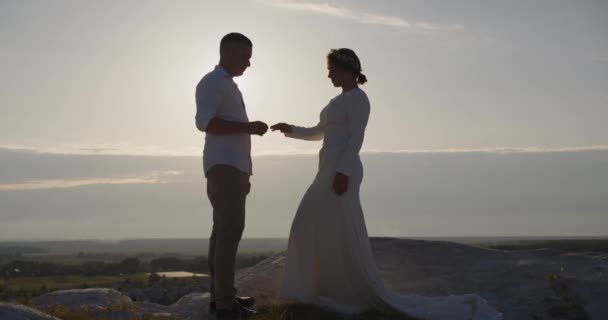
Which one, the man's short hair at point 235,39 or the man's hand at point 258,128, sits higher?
the man's short hair at point 235,39

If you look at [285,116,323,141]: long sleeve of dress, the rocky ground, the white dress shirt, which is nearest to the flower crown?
[285,116,323,141]: long sleeve of dress

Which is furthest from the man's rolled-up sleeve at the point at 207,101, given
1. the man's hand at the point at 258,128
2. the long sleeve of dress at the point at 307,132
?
the long sleeve of dress at the point at 307,132

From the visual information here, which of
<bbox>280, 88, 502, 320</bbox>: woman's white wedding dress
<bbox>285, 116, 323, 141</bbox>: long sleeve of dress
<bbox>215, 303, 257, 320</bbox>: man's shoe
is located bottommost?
<bbox>215, 303, 257, 320</bbox>: man's shoe

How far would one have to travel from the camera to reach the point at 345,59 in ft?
26.5

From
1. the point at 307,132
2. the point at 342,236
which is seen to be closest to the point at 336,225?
the point at 342,236

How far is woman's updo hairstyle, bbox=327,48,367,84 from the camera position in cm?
805

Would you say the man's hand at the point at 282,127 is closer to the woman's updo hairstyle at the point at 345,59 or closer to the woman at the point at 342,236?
the woman at the point at 342,236

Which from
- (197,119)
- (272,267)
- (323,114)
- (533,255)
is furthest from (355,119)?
(533,255)

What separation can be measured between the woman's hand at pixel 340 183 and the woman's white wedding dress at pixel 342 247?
75 mm

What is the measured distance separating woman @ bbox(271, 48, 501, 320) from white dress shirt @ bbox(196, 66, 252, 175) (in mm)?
1183

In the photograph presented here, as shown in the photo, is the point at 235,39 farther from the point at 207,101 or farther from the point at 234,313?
the point at 234,313

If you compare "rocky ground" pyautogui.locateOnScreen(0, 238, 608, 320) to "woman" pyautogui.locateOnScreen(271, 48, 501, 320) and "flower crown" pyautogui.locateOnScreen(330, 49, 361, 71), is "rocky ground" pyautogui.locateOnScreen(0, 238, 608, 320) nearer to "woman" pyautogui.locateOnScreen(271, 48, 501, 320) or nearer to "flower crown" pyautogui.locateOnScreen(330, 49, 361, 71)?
"woman" pyautogui.locateOnScreen(271, 48, 501, 320)

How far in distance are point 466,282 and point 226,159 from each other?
493cm

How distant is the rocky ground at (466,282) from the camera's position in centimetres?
838
